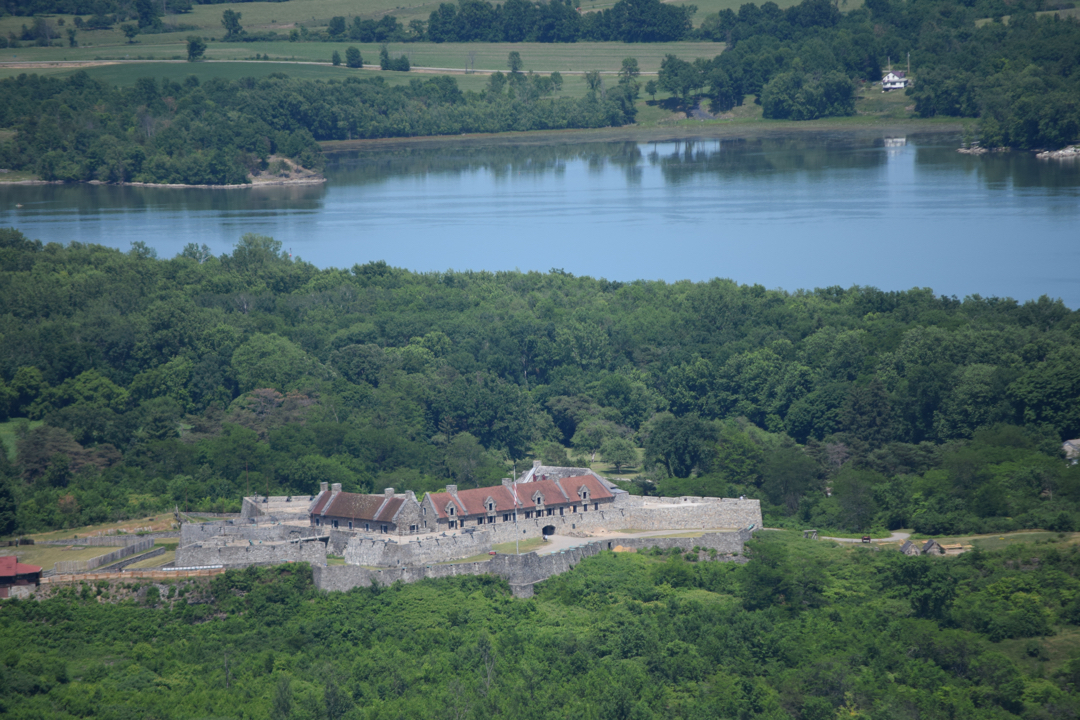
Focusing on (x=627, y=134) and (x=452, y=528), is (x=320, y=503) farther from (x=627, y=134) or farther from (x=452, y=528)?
(x=627, y=134)

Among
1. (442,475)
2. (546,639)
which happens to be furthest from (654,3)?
(546,639)

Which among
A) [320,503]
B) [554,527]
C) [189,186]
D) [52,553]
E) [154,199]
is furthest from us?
Result: [189,186]

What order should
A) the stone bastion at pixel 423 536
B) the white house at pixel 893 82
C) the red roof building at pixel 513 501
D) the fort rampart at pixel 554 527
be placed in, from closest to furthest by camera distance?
1. the fort rampart at pixel 554 527
2. the stone bastion at pixel 423 536
3. the red roof building at pixel 513 501
4. the white house at pixel 893 82

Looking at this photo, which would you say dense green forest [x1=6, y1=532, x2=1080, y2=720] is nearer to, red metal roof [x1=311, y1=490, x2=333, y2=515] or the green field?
the green field

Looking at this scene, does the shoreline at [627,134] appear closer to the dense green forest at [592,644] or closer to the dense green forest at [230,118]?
the dense green forest at [230,118]

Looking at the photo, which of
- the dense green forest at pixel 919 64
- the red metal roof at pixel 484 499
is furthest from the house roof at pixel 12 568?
the dense green forest at pixel 919 64

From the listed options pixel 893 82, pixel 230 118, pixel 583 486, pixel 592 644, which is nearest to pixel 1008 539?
pixel 583 486
